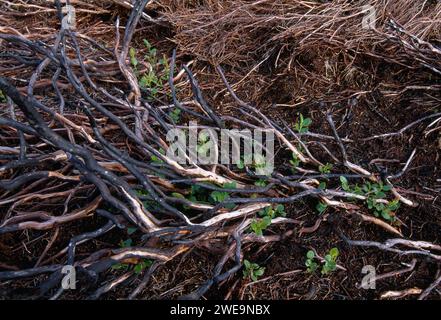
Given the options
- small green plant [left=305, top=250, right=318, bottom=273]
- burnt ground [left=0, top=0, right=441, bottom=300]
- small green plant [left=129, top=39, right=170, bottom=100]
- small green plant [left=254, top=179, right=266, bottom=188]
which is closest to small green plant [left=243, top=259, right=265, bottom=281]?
burnt ground [left=0, top=0, right=441, bottom=300]

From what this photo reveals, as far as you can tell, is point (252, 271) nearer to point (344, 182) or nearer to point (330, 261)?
point (330, 261)

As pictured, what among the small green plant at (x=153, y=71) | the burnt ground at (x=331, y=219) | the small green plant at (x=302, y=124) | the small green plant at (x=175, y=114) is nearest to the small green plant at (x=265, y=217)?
the burnt ground at (x=331, y=219)

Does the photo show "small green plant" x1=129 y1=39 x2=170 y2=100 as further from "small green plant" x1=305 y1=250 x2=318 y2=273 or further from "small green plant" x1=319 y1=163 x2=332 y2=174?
"small green plant" x1=305 y1=250 x2=318 y2=273

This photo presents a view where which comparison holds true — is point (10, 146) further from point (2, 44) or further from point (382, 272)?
point (382, 272)

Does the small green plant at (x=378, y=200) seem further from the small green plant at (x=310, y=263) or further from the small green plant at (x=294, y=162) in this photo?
the small green plant at (x=310, y=263)

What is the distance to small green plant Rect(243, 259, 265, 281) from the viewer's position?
1776mm

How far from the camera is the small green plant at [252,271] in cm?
178

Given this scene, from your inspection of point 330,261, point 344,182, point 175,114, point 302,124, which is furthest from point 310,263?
point 175,114

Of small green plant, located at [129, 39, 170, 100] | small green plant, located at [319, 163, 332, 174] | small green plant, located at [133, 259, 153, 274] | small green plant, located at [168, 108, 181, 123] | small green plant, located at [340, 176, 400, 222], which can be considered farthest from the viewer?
small green plant, located at [129, 39, 170, 100]

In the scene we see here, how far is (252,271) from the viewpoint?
1.79 m

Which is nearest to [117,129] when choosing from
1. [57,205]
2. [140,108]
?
[140,108]
